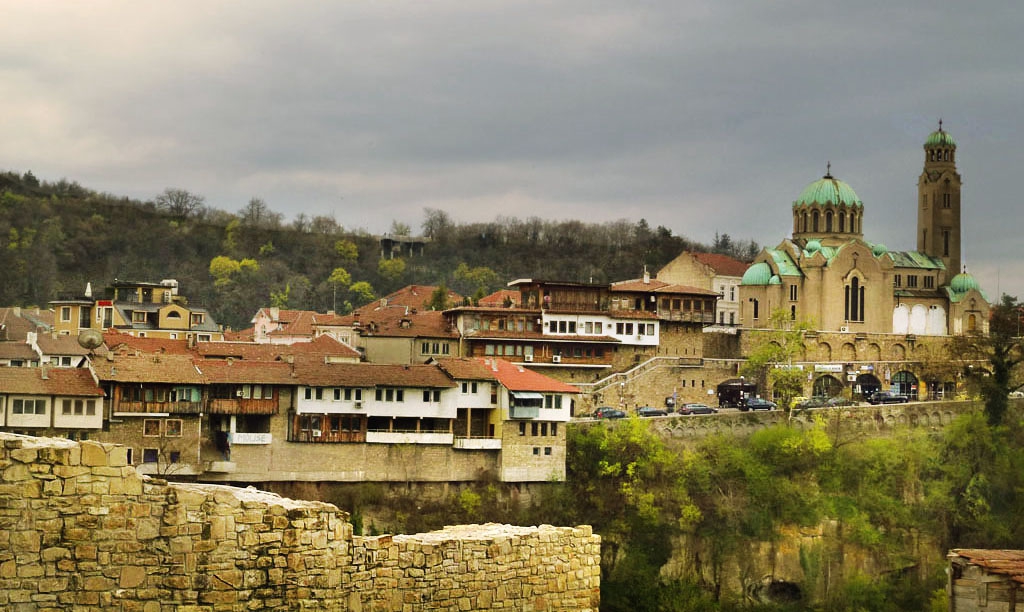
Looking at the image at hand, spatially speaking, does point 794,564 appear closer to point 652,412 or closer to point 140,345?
point 652,412

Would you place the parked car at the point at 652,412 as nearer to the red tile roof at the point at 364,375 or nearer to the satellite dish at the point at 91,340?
the red tile roof at the point at 364,375

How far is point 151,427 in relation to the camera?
48.2m

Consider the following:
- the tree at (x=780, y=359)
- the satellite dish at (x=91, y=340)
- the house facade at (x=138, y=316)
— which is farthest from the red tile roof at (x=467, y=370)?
the house facade at (x=138, y=316)

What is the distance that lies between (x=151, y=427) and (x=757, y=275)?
132ft

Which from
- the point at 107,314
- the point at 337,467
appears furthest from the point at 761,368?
the point at 107,314

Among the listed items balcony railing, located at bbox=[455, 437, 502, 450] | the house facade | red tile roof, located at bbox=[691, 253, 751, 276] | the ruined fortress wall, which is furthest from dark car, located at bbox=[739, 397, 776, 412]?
the ruined fortress wall

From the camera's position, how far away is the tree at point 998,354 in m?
65.1

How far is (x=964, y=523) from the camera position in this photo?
57719 mm

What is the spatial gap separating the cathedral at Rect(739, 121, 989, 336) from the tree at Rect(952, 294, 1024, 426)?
1744 mm

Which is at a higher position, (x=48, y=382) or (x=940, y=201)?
(x=940, y=201)

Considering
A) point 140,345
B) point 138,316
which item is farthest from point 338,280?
point 140,345

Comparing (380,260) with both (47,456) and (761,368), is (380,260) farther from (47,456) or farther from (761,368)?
(47,456)

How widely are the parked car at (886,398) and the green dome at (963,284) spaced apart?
16274 mm

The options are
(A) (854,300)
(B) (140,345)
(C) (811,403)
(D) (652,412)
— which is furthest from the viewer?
(A) (854,300)
